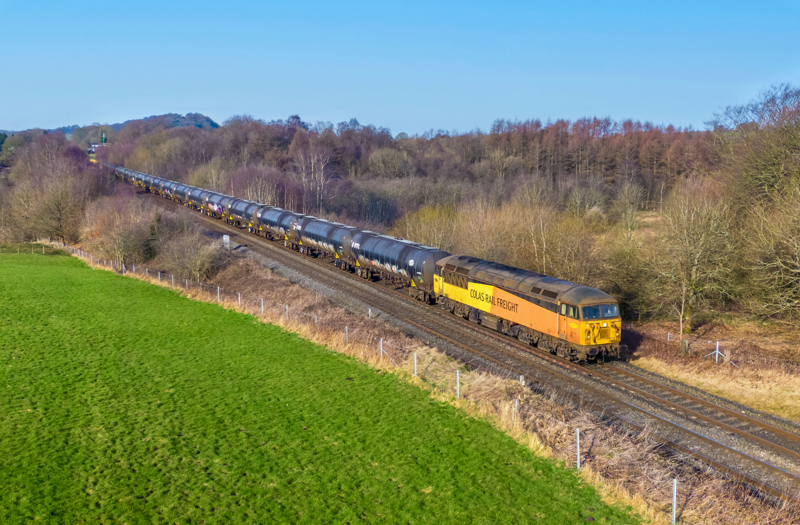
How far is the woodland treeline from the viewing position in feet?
97.2

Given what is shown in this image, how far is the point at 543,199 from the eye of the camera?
59.8 meters

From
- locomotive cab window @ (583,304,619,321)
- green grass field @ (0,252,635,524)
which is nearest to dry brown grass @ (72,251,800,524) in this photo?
green grass field @ (0,252,635,524)

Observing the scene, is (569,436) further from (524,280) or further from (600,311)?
(524,280)

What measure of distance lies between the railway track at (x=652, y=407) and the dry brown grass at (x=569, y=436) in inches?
48.8

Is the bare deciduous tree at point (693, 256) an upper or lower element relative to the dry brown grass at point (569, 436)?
upper

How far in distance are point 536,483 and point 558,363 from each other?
10522 millimetres

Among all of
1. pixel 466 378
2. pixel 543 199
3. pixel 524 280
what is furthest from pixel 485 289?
pixel 543 199

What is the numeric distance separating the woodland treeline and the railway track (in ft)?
27.9

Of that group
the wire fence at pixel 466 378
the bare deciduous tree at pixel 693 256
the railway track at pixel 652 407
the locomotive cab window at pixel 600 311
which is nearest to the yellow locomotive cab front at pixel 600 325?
the locomotive cab window at pixel 600 311

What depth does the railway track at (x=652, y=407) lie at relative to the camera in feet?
51.2

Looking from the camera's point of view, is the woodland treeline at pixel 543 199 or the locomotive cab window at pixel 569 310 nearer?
the locomotive cab window at pixel 569 310

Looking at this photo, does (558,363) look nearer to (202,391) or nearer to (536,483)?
(536,483)

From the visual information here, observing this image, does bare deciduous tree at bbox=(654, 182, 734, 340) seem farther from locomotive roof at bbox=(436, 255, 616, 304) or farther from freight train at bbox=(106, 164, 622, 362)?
freight train at bbox=(106, 164, 622, 362)

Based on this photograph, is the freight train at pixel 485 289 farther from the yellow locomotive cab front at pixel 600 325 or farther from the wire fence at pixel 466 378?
the wire fence at pixel 466 378
